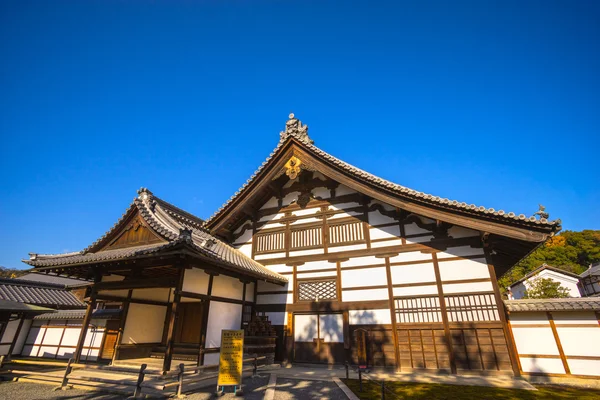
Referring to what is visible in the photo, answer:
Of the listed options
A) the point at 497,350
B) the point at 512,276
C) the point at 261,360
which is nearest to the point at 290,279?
the point at 261,360

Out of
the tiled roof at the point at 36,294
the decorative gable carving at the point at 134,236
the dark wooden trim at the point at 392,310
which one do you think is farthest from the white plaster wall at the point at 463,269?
the tiled roof at the point at 36,294

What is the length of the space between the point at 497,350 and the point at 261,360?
845 cm

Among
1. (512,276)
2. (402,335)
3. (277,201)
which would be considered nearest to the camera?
(402,335)

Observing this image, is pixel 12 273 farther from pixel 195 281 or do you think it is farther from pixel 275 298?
pixel 195 281

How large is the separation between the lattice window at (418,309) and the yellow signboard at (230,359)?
6.48 metres

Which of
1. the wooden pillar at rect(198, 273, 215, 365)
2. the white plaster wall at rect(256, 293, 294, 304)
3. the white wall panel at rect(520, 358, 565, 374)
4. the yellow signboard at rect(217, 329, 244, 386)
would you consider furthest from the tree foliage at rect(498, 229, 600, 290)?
the yellow signboard at rect(217, 329, 244, 386)

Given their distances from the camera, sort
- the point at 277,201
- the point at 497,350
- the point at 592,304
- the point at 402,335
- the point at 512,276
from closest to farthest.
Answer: the point at 592,304 → the point at 497,350 → the point at 402,335 → the point at 277,201 → the point at 512,276

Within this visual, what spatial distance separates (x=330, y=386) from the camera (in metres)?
8.20

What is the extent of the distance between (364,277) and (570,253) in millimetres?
69323

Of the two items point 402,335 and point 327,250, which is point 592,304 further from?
point 327,250

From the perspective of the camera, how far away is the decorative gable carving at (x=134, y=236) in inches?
440

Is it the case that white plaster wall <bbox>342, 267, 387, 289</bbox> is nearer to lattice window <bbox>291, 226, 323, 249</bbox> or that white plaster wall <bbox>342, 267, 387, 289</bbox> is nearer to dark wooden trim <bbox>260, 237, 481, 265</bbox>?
dark wooden trim <bbox>260, 237, 481, 265</bbox>

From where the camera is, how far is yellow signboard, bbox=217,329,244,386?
735cm

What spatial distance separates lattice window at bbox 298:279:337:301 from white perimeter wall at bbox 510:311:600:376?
258 inches
